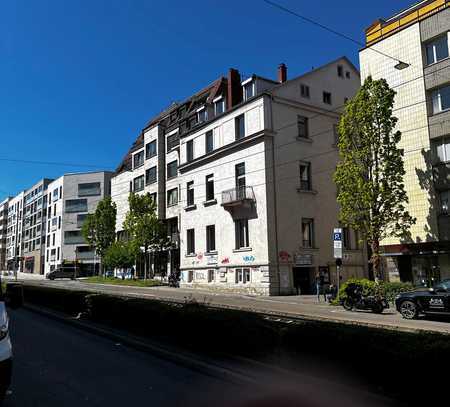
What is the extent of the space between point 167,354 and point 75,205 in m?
78.1

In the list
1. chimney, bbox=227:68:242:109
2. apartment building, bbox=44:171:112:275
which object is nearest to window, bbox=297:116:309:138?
chimney, bbox=227:68:242:109

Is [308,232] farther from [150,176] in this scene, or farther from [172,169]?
[150,176]

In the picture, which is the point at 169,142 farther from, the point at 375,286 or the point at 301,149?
the point at 375,286

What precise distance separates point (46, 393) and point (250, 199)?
1085 inches

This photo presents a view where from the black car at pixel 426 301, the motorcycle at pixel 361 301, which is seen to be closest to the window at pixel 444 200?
the motorcycle at pixel 361 301

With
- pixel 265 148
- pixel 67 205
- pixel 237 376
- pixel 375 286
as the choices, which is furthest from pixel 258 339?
pixel 67 205

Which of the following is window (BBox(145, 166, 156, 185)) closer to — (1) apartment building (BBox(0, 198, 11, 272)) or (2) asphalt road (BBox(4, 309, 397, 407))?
(2) asphalt road (BBox(4, 309, 397, 407))

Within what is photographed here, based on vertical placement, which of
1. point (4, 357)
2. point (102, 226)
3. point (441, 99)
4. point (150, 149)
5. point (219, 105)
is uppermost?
point (219, 105)

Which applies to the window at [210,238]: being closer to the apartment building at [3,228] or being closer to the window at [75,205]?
the window at [75,205]

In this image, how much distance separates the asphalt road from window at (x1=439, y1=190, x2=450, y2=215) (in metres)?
20.1

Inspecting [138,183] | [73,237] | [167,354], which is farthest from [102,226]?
[167,354]

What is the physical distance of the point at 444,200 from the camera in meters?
24.7

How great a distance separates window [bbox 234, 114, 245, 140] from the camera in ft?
116

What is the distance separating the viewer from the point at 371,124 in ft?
81.0
